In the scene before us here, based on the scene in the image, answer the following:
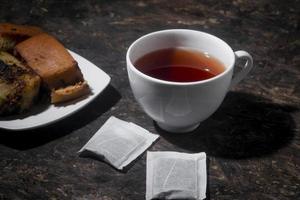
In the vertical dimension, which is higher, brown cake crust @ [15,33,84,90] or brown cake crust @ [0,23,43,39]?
brown cake crust @ [0,23,43,39]

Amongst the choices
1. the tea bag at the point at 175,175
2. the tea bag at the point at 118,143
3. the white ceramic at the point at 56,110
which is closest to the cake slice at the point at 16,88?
the white ceramic at the point at 56,110

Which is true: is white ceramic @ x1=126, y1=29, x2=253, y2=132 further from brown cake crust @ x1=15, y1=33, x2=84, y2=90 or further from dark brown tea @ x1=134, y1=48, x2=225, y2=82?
brown cake crust @ x1=15, y1=33, x2=84, y2=90

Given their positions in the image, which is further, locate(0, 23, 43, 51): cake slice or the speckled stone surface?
locate(0, 23, 43, 51): cake slice

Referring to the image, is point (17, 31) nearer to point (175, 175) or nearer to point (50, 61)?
point (50, 61)

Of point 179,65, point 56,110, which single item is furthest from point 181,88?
point 56,110

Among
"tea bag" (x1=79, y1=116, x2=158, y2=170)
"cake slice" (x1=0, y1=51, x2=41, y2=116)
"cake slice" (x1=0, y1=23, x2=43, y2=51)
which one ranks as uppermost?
"cake slice" (x1=0, y1=23, x2=43, y2=51)

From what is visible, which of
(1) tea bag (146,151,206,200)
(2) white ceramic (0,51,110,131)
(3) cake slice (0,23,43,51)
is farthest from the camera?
(3) cake slice (0,23,43,51)

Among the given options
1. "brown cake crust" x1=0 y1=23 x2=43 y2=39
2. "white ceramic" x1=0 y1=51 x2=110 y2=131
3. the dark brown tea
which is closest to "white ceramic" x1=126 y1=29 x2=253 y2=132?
the dark brown tea
